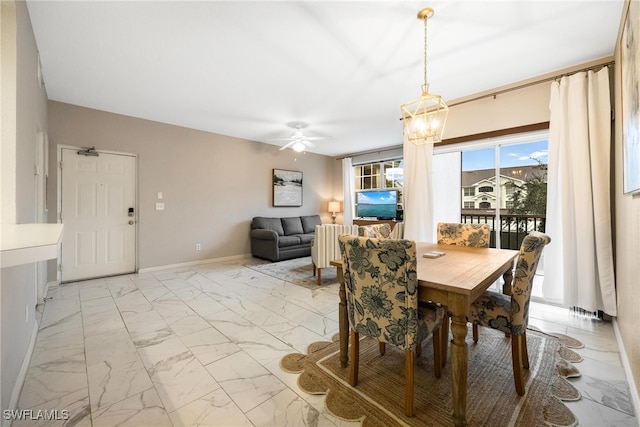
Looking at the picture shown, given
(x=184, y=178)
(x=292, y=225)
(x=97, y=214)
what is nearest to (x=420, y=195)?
(x=292, y=225)

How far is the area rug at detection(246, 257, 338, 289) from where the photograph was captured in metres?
3.88

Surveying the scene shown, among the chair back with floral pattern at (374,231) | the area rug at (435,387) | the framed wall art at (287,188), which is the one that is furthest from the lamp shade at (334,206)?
the area rug at (435,387)

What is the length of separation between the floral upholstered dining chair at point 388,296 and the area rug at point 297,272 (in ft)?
7.08

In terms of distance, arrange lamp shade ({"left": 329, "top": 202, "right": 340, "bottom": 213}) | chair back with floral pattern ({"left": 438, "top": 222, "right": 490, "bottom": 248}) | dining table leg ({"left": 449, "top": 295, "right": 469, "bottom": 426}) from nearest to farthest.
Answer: dining table leg ({"left": 449, "top": 295, "right": 469, "bottom": 426})
chair back with floral pattern ({"left": 438, "top": 222, "right": 490, "bottom": 248})
lamp shade ({"left": 329, "top": 202, "right": 340, "bottom": 213})

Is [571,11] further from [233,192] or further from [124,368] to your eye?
[233,192]

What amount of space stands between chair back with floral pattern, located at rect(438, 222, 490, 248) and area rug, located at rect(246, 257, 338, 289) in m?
1.68

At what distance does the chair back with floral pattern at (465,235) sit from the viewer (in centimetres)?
262

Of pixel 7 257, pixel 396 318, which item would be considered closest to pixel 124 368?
pixel 7 257

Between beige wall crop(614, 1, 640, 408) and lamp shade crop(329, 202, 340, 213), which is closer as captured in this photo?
beige wall crop(614, 1, 640, 408)

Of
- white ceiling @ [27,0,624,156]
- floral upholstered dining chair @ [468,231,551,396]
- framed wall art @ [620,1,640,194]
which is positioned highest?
white ceiling @ [27,0,624,156]

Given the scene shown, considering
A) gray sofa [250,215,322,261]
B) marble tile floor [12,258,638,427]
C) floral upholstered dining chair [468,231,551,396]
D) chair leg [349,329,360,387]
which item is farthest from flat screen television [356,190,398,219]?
chair leg [349,329,360,387]

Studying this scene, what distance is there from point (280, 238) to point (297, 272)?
40.8 inches

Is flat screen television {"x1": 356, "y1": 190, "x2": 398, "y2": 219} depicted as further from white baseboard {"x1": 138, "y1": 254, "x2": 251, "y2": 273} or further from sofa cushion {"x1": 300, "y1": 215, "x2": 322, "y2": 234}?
white baseboard {"x1": 138, "y1": 254, "x2": 251, "y2": 273}

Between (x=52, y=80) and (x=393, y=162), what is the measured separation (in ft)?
19.2
